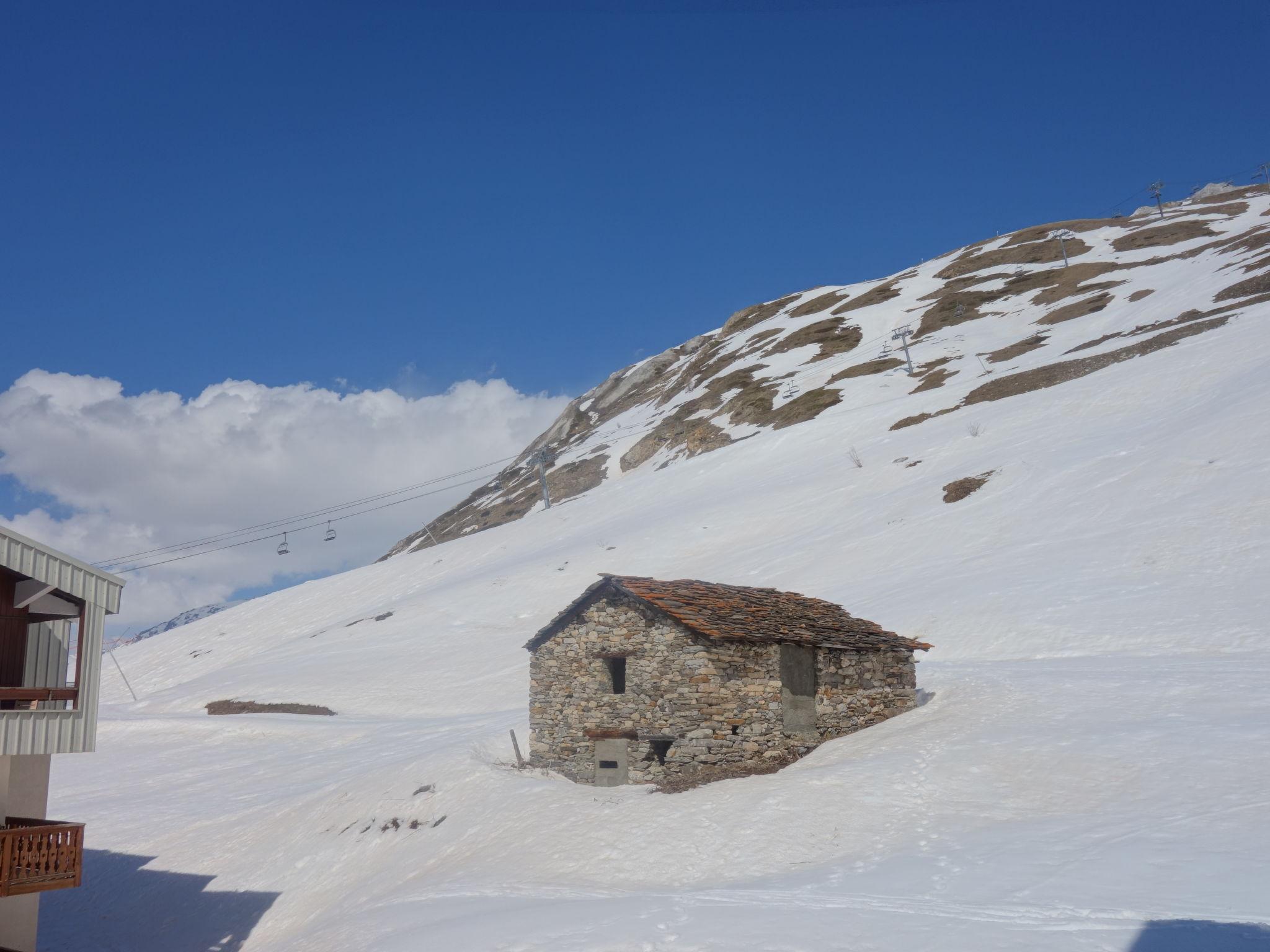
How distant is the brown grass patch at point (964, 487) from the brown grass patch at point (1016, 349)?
29.1 meters

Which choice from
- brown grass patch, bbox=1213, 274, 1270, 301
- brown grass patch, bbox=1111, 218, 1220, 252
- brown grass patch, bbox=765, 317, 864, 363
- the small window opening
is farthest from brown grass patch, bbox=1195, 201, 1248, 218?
the small window opening

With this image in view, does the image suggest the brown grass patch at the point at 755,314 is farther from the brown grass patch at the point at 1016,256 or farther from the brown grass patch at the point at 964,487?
the brown grass patch at the point at 964,487

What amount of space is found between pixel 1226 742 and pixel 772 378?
76.5 m

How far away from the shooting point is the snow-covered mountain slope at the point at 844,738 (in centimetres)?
1452

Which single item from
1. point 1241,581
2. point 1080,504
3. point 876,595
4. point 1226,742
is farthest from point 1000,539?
point 1226,742

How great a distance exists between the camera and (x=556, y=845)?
64.8 feet

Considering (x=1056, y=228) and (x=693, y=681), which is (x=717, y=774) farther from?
(x=1056, y=228)

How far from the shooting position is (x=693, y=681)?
22.2 metres

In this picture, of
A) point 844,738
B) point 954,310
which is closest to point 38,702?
point 844,738

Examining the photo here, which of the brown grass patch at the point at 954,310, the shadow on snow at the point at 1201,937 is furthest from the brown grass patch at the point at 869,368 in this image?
the shadow on snow at the point at 1201,937

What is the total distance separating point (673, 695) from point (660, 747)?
1313 mm

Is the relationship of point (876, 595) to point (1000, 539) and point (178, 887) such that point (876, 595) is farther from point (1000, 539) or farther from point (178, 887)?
point (178, 887)

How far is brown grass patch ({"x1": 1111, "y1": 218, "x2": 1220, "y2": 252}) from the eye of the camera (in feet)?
324

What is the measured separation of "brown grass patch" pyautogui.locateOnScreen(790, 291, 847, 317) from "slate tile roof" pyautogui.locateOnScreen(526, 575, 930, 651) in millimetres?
96446
